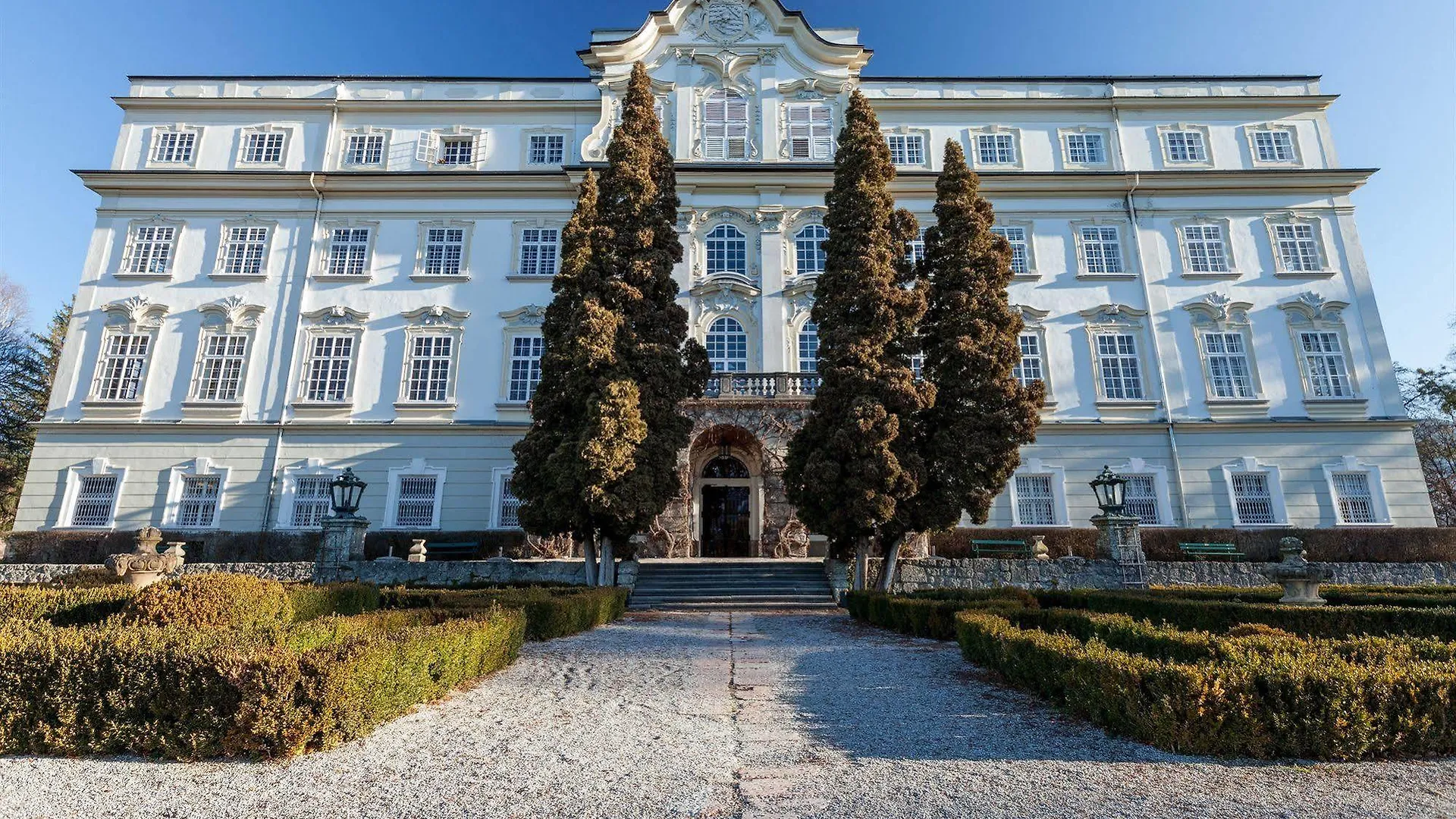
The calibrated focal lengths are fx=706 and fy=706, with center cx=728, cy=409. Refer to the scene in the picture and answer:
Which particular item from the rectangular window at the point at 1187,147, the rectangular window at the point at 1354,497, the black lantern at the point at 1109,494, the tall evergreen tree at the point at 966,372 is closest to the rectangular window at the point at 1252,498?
the rectangular window at the point at 1354,497

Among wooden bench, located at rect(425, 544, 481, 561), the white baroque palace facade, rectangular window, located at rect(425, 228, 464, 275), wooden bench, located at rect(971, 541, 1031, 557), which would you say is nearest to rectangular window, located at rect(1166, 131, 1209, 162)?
the white baroque palace facade

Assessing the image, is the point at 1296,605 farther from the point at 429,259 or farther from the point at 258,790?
the point at 429,259

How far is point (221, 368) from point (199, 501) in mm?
4585

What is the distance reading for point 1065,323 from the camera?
25.0 m

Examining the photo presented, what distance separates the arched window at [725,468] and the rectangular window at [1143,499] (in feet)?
41.5

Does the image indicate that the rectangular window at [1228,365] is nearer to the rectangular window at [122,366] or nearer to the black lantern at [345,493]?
the black lantern at [345,493]

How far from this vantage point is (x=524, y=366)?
24.5m

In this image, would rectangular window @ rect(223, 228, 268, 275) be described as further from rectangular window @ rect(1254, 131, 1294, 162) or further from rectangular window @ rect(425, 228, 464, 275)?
rectangular window @ rect(1254, 131, 1294, 162)

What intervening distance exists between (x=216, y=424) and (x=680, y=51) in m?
21.4

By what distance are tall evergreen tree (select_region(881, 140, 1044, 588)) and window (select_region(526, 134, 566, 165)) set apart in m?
15.7

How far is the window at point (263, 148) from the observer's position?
26609 mm

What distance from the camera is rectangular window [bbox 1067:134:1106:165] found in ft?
89.5

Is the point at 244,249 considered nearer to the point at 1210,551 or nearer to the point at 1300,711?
the point at 1300,711

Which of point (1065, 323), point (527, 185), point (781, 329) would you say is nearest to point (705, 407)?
point (781, 329)
